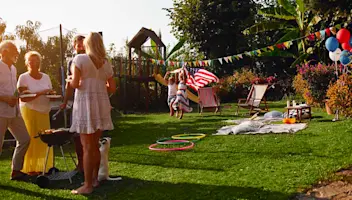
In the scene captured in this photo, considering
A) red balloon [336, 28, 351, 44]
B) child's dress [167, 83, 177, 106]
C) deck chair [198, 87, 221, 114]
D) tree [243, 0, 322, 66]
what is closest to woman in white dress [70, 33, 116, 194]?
child's dress [167, 83, 177, 106]

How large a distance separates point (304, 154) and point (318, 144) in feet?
2.54

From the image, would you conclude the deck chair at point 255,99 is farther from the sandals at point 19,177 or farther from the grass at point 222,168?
the sandals at point 19,177

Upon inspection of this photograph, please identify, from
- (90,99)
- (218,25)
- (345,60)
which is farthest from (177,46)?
(90,99)

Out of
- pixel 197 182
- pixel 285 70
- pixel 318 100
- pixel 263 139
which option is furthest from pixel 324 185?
pixel 285 70

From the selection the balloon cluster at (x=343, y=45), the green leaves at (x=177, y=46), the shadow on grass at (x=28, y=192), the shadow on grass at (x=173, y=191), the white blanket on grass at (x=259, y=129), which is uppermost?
the green leaves at (x=177, y=46)

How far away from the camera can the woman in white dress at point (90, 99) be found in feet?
13.0

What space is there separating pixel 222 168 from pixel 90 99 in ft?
6.65

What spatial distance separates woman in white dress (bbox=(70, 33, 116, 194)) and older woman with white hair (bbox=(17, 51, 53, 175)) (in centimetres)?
124

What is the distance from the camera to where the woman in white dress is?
3977 mm

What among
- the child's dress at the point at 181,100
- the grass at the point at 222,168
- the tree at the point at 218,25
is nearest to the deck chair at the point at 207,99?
the child's dress at the point at 181,100

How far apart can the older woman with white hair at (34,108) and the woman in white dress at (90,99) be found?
1.24 m

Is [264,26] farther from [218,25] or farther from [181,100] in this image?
[181,100]

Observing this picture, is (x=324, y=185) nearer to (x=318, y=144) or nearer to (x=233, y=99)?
(x=318, y=144)

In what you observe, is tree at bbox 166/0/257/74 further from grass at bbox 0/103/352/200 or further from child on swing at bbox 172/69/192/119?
grass at bbox 0/103/352/200
